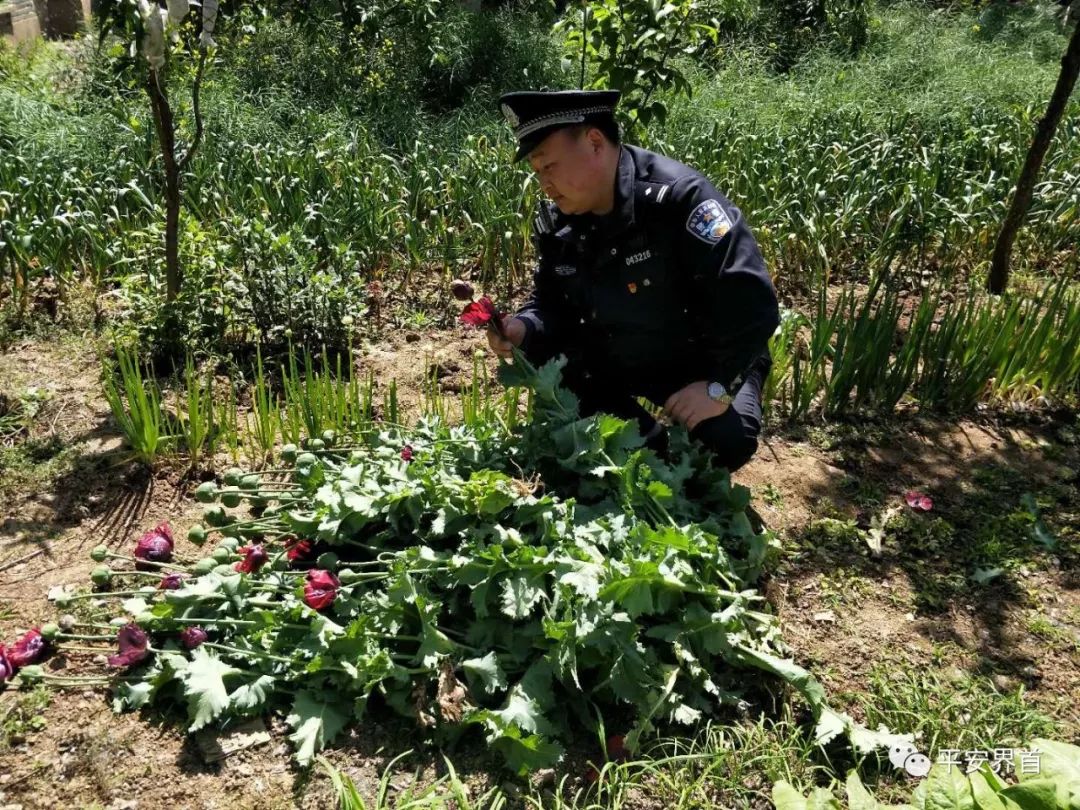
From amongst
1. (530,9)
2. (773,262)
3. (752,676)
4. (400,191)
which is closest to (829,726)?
(752,676)

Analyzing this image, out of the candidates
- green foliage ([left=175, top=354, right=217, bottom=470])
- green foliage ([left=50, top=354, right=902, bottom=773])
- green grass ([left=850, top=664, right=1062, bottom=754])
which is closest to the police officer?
green foliage ([left=50, top=354, right=902, bottom=773])

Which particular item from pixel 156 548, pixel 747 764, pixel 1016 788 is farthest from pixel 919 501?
pixel 156 548

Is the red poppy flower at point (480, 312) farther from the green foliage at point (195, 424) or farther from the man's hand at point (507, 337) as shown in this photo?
the green foliage at point (195, 424)

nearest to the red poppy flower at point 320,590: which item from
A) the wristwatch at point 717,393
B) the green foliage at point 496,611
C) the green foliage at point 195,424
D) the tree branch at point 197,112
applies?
the green foliage at point 496,611

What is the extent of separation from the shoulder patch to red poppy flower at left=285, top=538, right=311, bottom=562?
1.33 m

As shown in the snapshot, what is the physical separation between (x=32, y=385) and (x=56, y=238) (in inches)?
31.1

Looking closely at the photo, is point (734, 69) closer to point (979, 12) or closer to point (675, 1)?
point (675, 1)

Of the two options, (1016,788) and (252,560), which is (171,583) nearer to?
(252,560)

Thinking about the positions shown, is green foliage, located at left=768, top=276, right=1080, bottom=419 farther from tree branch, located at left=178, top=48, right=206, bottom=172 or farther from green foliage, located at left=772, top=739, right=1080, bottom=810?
tree branch, located at left=178, top=48, right=206, bottom=172

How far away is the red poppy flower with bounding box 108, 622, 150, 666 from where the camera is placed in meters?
1.89

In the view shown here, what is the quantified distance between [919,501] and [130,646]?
89.1 inches

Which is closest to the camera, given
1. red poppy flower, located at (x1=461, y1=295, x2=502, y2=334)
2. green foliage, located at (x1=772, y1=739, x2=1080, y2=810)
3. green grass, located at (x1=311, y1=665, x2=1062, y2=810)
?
green foliage, located at (x1=772, y1=739, x2=1080, y2=810)

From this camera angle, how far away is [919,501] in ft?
8.71

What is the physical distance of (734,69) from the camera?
302 inches
